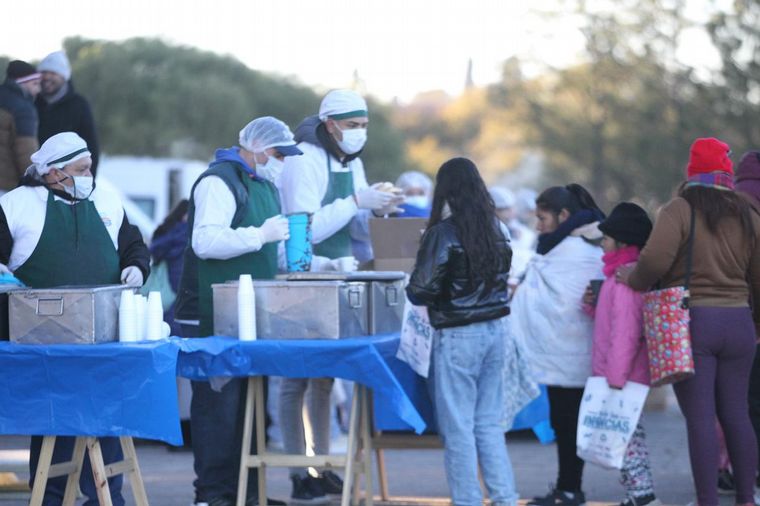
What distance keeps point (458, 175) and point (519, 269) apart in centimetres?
334

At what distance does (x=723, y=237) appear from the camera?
6.07 meters

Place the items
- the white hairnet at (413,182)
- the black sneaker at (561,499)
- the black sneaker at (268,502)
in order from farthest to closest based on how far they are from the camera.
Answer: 1. the white hairnet at (413,182)
2. the black sneaker at (561,499)
3. the black sneaker at (268,502)

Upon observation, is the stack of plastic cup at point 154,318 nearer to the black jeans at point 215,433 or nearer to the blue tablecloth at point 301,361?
the blue tablecloth at point 301,361

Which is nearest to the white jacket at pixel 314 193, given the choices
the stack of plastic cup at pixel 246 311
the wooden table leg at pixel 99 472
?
the stack of plastic cup at pixel 246 311

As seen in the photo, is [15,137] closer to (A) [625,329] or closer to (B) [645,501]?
(A) [625,329]

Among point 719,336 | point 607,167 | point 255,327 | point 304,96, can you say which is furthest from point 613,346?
point 304,96

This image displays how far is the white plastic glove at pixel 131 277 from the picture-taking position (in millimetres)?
5789

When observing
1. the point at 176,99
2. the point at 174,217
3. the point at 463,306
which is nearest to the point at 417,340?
the point at 463,306

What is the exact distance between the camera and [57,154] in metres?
5.64

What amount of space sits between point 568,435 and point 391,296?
129 cm

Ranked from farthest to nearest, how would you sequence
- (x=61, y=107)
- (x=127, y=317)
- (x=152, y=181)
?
(x=152, y=181), (x=61, y=107), (x=127, y=317)

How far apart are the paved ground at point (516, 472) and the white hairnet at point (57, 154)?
2.18 meters

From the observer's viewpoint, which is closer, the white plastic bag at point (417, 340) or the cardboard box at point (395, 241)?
the white plastic bag at point (417, 340)

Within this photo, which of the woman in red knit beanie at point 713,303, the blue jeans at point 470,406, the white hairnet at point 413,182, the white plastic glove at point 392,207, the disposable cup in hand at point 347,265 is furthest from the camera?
the white hairnet at point 413,182
